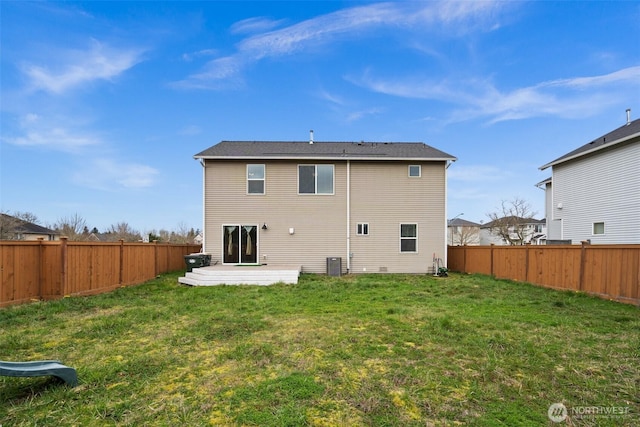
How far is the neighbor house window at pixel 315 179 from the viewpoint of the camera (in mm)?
13047

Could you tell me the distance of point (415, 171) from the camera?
13188mm

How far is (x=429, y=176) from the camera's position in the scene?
1314 centimetres

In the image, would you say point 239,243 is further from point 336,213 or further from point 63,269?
point 63,269

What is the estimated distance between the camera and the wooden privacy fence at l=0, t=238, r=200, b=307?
659 centimetres

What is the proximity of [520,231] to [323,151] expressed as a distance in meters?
23.7

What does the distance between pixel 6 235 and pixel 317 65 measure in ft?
94.2

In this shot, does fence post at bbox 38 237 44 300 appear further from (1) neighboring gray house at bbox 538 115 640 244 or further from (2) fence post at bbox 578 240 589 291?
(1) neighboring gray house at bbox 538 115 640 244

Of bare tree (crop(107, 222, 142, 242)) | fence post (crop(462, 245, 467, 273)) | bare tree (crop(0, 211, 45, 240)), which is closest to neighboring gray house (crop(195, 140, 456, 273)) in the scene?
fence post (crop(462, 245, 467, 273))

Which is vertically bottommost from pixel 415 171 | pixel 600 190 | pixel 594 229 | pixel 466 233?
pixel 466 233

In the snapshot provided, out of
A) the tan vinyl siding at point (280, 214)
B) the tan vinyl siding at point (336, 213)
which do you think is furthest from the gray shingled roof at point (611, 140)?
the tan vinyl siding at point (280, 214)

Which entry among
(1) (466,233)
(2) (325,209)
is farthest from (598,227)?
(1) (466,233)

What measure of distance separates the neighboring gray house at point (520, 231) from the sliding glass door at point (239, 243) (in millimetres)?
14491

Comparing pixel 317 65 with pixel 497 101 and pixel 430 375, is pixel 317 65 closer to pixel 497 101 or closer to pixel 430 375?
pixel 497 101

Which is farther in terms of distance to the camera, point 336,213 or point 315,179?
point 315,179
